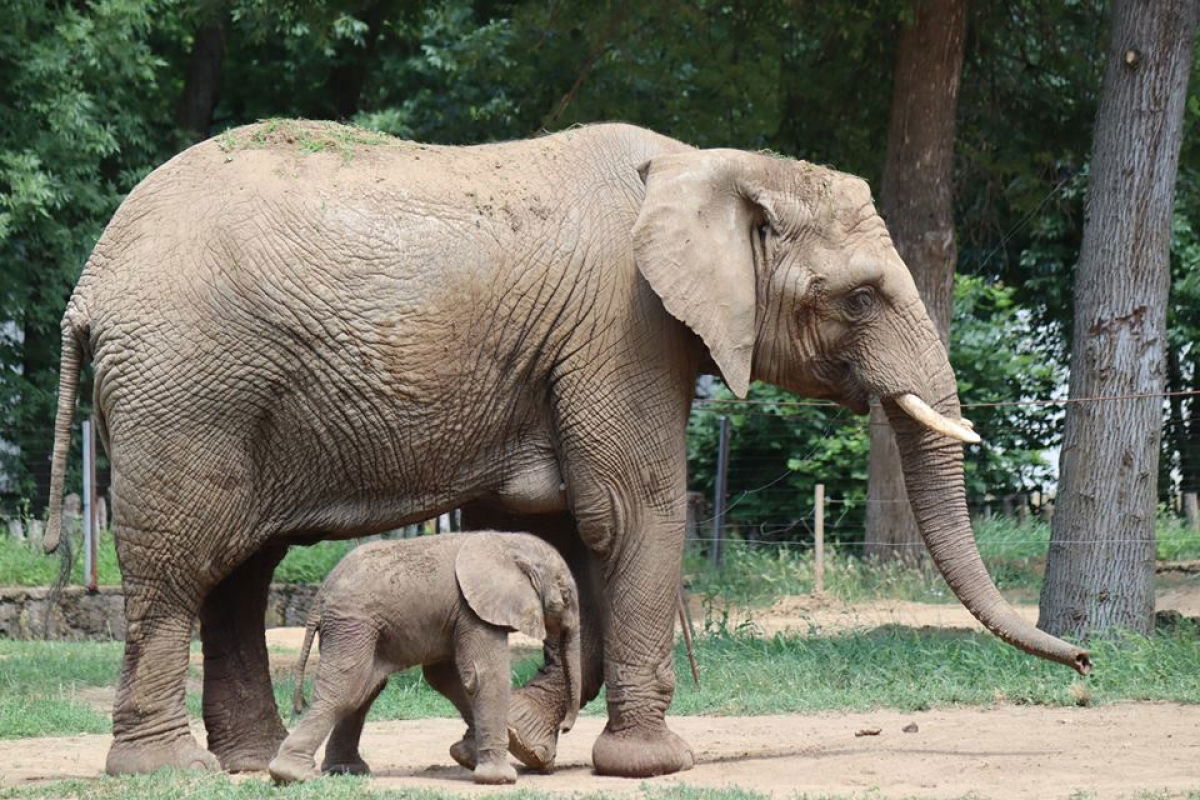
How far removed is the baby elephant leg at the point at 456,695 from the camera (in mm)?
7992

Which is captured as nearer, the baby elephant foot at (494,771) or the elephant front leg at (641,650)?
the baby elephant foot at (494,771)

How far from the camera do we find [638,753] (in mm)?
8195

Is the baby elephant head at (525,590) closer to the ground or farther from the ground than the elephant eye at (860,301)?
closer to the ground

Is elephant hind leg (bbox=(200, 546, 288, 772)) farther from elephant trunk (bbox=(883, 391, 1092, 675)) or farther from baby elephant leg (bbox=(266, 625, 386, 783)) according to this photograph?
elephant trunk (bbox=(883, 391, 1092, 675))

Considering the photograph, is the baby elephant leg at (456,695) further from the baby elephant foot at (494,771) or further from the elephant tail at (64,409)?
the elephant tail at (64,409)

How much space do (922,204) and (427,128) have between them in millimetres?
9411

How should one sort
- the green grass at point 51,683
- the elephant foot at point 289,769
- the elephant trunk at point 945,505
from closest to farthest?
the elephant foot at point 289,769 → the elephant trunk at point 945,505 → the green grass at point 51,683

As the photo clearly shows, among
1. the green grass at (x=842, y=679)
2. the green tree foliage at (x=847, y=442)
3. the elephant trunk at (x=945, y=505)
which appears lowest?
the green grass at (x=842, y=679)

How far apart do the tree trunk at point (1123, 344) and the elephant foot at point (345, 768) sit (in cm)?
575

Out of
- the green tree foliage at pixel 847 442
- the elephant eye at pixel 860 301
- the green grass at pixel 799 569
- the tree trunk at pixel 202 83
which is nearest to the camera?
the elephant eye at pixel 860 301

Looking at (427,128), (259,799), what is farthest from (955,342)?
(259,799)

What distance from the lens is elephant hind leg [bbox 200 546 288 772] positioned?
8656 millimetres

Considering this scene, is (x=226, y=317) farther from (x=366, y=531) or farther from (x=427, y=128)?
(x=427, y=128)

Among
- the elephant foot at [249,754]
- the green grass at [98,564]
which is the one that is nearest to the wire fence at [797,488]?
the green grass at [98,564]
